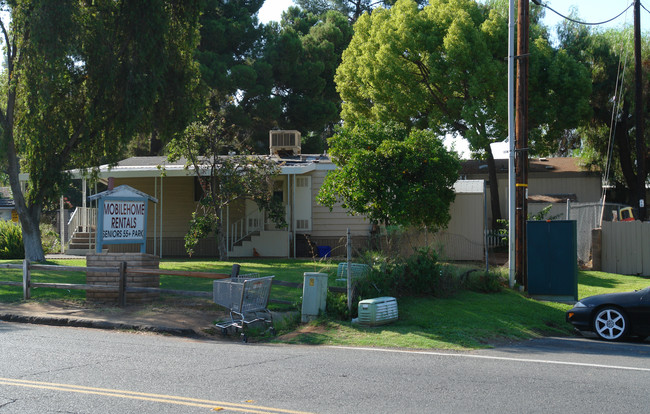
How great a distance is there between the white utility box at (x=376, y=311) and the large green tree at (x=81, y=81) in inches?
454

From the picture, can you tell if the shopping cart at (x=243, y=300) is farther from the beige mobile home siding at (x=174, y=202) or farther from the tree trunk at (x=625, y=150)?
the tree trunk at (x=625, y=150)

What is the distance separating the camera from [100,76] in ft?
63.6

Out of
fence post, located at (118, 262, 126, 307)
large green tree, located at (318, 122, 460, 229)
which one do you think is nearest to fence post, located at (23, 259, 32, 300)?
fence post, located at (118, 262, 126, 307)

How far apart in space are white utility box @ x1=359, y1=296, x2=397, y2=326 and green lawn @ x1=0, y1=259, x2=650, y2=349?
0.44 feet

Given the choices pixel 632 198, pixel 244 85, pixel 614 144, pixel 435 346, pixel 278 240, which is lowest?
pixel 435 346

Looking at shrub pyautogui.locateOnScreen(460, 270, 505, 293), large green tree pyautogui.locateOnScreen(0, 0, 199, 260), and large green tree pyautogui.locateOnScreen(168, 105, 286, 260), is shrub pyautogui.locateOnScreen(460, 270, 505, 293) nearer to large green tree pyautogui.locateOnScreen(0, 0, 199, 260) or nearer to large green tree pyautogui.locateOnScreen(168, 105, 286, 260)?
large green tree pyautogui.locateOnScreen(168, 105, 286, 260)

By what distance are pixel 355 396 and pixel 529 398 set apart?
73.2 inches

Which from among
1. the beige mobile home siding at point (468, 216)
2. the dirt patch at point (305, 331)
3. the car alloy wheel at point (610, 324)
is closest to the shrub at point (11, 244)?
the beige mobile home siding at point (468, 216)

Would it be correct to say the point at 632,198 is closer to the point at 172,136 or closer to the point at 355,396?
the point at 172,136

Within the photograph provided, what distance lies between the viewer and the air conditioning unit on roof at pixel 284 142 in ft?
89.6

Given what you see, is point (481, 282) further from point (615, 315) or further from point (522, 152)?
point (615, 315)

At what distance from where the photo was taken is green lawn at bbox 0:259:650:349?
34.7ft

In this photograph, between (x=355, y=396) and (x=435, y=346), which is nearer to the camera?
(x=355, y=396)

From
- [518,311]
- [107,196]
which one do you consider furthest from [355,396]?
[107,196]
